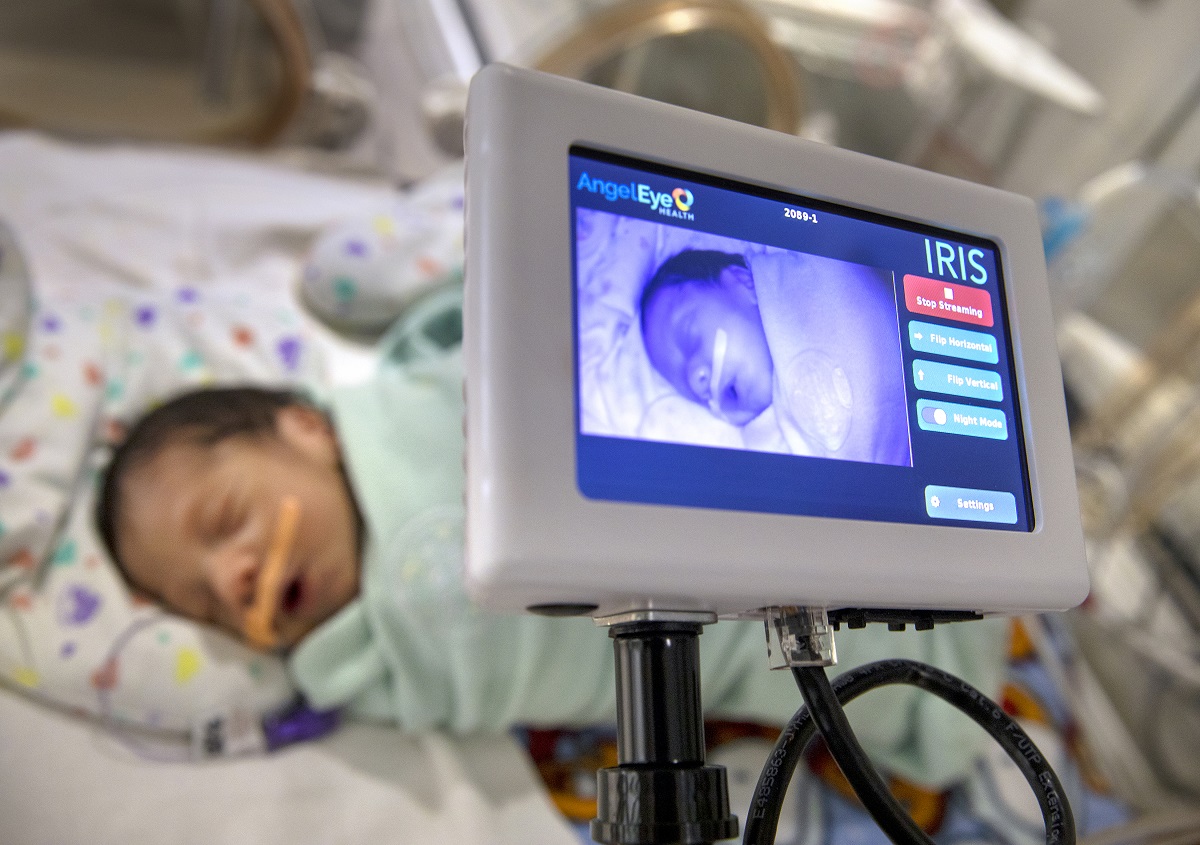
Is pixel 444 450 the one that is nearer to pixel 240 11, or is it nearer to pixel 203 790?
pixel 203 790

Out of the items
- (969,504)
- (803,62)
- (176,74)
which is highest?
(803,62)

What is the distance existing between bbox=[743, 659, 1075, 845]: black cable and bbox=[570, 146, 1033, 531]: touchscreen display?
0.28 ft

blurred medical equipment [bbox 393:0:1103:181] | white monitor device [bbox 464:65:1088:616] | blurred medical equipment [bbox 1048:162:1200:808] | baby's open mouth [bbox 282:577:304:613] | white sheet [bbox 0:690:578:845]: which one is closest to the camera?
white monitor device [bbox 464:65:1088:616]

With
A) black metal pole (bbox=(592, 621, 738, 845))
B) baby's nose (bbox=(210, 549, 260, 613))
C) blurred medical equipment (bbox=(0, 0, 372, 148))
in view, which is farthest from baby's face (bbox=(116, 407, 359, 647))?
blurred medical equipment (bbox=(0, 0, 372, 148))

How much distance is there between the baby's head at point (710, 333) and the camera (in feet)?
1.19

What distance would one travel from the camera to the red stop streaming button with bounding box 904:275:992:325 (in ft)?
1.39

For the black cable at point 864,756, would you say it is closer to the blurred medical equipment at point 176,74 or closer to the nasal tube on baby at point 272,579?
the nasal tube on baby at point 272,579

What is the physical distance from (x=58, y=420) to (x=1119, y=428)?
4.30ft

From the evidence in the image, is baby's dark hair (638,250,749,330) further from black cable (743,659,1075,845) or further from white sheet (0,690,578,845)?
white sheet (0,690,578,845)

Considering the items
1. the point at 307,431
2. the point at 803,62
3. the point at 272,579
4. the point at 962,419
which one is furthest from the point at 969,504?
the point at 803,62

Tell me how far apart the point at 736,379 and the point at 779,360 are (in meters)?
0.02

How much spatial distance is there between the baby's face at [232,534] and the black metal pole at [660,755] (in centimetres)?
51

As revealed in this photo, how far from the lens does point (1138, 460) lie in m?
1.09

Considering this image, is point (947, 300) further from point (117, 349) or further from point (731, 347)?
point (117, 349)
